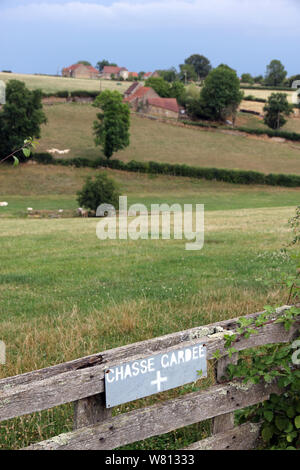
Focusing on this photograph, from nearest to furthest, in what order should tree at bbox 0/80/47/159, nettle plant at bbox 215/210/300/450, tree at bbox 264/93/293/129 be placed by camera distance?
nettle plant at bbox 215/210/300/450
tree at bbox 0/80/47/159
tree at bbox 264/93/293/129

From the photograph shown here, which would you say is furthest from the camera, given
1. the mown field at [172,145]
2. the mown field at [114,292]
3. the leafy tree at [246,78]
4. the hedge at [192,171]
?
the leafy tree at [246,78]

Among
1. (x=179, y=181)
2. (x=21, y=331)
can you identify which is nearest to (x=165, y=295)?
(x=21, y=331)

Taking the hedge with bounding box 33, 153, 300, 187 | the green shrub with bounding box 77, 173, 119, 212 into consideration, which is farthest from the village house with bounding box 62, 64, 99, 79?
the green shrub with bounding box 77, 173, 119, 212

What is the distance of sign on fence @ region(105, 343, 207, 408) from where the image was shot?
3.81 m

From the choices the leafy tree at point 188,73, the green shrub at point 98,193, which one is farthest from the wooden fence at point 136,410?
the leafy tree at point 188,73

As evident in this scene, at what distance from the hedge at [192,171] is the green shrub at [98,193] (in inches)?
981

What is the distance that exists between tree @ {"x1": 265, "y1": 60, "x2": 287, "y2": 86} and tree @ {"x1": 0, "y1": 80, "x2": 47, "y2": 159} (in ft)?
372

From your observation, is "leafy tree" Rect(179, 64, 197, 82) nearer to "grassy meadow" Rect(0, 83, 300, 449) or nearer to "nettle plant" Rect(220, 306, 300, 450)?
"grassy meadow" Rect(0, 83, 300, 449)

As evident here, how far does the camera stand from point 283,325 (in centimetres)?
479

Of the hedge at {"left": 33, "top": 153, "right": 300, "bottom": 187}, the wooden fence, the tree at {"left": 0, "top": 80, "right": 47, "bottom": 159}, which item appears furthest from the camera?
the hedge at {"left": 33, "top": 153, "right": 300, "bottom": 187}

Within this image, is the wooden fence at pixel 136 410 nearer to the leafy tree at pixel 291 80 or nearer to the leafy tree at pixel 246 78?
the leafy tree at pixel 291 80

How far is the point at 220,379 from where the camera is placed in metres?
4.45

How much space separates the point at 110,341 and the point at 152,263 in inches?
254

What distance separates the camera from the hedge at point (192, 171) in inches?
2869
